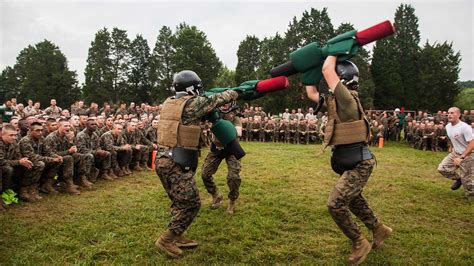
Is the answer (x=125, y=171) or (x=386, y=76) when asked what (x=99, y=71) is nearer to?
(x=386, y=76)

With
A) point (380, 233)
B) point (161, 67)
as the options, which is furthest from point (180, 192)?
point (161, 67)

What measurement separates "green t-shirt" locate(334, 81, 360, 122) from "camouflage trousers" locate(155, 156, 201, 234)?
2179 mm

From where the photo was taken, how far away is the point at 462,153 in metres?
Result: 7.57

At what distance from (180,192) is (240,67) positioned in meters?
50.7

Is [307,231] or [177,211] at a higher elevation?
[177,211]

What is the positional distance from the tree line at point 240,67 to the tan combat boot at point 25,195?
33.9 m

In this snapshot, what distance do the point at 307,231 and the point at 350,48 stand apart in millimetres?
2989

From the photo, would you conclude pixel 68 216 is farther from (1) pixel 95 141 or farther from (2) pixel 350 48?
(2) pixel 350 48

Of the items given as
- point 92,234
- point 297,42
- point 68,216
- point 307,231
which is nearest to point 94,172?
point 68,216

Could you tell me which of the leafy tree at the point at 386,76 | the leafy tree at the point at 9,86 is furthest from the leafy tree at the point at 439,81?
the leafy tree at the point at 9,86

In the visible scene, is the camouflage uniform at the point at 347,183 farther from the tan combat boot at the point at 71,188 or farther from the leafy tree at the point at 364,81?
the leafy tree at the point at 364,81

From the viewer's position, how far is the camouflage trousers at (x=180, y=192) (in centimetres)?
449

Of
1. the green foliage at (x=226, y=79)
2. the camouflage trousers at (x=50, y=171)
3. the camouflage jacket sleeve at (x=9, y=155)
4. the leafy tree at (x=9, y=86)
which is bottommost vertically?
the camouflage trousers at (x=50, y=171)

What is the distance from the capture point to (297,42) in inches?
1694
